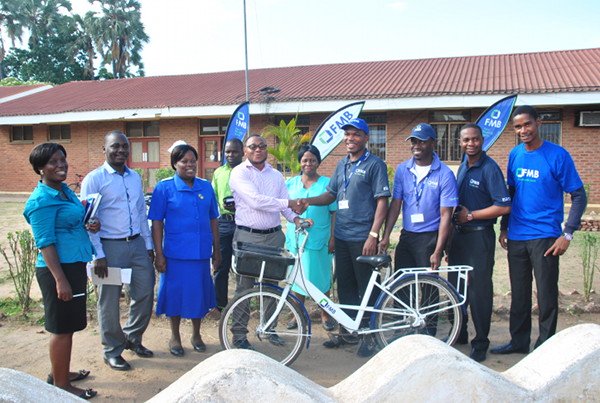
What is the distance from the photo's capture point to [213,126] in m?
16.7

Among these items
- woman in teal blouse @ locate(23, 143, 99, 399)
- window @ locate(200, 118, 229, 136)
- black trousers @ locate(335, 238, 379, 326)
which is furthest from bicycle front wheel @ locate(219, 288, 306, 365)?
window @ locate(200, 118, 229, 136)

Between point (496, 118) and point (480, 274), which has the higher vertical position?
point (496, 118)

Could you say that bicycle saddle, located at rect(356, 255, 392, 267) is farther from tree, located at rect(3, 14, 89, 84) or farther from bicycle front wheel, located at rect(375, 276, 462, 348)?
tree, located at rect(3, 14, 89, 84)

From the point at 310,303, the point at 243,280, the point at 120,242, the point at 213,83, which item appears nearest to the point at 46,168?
the point at 120,242

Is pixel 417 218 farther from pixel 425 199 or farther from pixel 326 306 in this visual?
pixel 326 306

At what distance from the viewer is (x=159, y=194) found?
397cm

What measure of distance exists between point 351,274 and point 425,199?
3.00 ft

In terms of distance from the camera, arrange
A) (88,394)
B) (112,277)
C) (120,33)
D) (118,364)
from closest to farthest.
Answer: (88,394) < (112,277) < (118,364) < (120,33)

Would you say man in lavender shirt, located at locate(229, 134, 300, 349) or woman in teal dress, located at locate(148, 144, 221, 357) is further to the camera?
man in lavender shirt, located at locate(229, 134, 300, 349)

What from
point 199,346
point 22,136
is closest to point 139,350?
point 199,346

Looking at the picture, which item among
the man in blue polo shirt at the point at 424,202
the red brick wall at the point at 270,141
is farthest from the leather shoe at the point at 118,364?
the red brick wall at the point at 270,141

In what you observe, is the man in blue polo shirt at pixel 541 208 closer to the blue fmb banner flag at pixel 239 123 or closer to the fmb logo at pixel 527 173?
the fmb logo at pixel 527 173

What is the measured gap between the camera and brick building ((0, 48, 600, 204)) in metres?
13.1

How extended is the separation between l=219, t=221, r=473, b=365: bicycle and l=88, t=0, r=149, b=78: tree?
1348 inches
